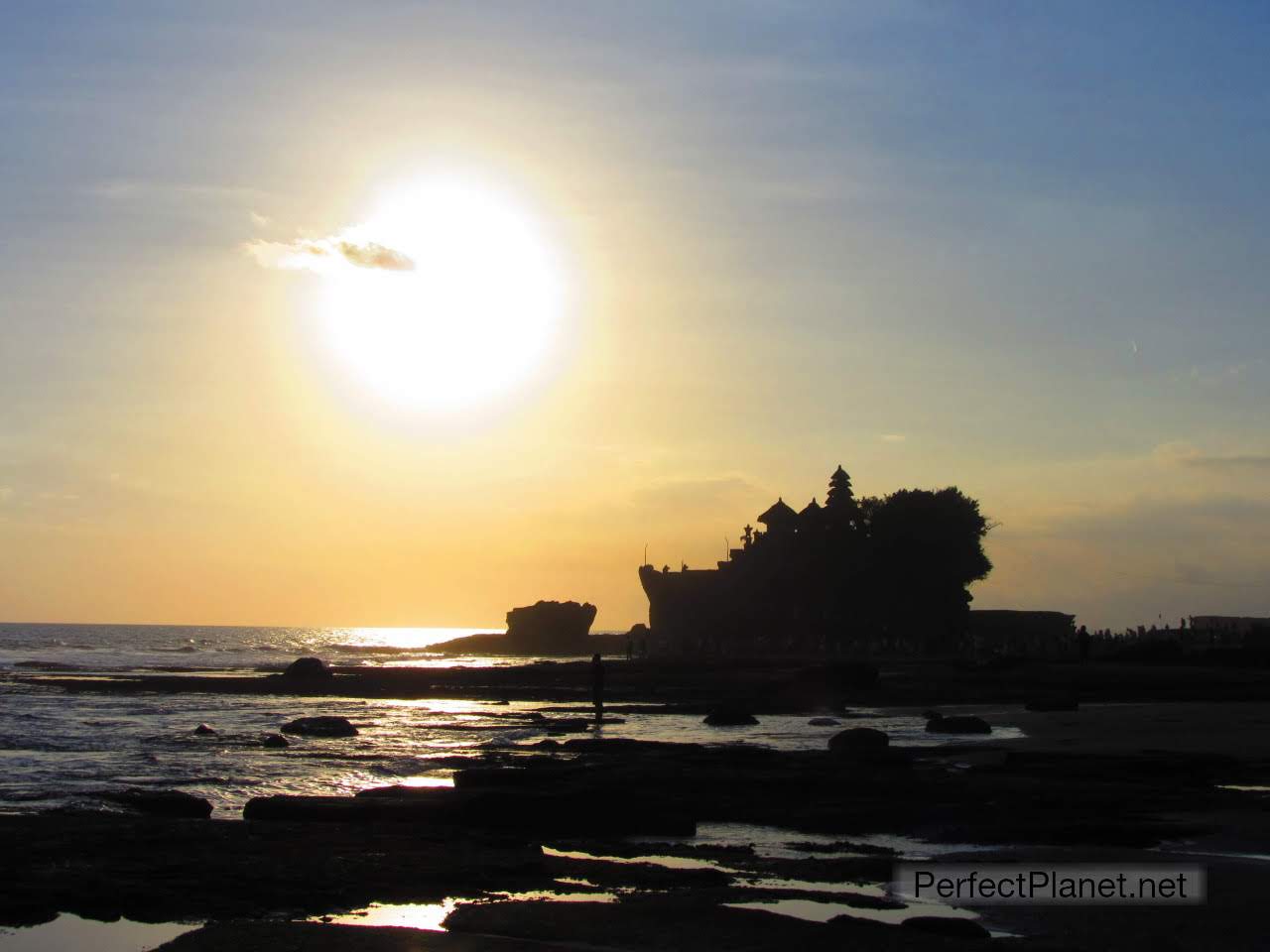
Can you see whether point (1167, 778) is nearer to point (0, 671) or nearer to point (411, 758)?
point (411, 758)

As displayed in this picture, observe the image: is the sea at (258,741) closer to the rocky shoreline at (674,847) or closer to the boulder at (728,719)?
the boulder at (728,719)

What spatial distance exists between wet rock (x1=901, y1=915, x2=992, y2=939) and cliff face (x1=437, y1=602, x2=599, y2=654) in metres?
152

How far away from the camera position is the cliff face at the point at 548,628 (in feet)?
544

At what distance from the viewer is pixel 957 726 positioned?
3144 cm

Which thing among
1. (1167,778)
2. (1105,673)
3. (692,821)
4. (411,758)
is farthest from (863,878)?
(1105,673)

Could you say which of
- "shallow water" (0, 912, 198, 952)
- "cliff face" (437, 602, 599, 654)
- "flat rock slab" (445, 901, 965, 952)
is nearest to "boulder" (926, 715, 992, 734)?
"flat rock slab" (445, 901, 965, 952)

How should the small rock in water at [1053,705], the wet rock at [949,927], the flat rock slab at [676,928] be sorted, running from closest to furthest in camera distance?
the flat rock slab at [676,928], the wet rock at [949,927], the small rock in water at [1053,705]

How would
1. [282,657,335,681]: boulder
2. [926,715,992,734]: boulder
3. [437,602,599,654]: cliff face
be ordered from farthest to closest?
[437,602,599,654]: cliff face → [282,657,335,681]: boulder → [926,715,992,734]: boulder

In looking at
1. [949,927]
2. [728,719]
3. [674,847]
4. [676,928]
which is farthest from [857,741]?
[676,928]

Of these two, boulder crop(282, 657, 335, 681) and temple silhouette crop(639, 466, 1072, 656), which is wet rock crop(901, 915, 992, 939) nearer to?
boulder crop(282, 657, 335, 681)

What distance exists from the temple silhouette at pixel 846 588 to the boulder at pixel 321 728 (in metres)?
66.5

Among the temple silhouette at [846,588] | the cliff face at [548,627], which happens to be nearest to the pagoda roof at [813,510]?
the temple silhouette at [846,588]

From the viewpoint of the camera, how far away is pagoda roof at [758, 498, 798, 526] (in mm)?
111037

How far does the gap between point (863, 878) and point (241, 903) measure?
6073 mm
